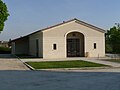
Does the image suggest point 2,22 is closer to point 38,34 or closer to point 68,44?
point 38,34

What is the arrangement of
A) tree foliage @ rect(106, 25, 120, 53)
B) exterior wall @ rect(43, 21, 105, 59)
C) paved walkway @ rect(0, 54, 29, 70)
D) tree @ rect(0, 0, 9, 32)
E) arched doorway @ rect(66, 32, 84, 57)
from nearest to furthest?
paved walkway @ rect(0, 54, 29, 70), exterior wall @ rect(43, 21, 105, 59), arched doorway @ rect(66, 32, 84, 57), tree @ rect(0, 0, 9, 32), tree foliage @ rect(106, 25, 120, 53)

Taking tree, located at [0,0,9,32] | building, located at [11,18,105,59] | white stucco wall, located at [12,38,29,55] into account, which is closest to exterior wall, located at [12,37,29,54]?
white stucco wall, located at [12,38,29,55]

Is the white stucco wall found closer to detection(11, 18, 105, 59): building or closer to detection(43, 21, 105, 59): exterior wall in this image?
detection(11, 18, 105, 59): building

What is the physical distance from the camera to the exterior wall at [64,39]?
36.2 meters

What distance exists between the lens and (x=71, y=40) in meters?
38.6

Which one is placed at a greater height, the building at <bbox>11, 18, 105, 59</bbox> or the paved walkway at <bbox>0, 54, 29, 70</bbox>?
the building at <bbox>11, 18, 105, 59</bbox>

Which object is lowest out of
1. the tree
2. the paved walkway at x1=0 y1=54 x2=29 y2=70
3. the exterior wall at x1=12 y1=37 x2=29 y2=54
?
the paved walkway at x1=0 y1=54 x2=29 y2=70

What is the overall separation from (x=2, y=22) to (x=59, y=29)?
1335 cm

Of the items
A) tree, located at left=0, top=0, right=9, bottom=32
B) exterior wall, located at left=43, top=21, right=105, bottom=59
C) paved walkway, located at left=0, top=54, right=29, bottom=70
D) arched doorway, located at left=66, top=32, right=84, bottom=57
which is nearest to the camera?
paved walkway, located at left=0, top=54, right=29, bottom=70

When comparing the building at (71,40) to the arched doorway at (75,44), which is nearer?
the building at (71,40)

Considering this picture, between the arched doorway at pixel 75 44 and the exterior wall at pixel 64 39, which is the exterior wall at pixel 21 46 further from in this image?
the exterior wall at pixel 64 39

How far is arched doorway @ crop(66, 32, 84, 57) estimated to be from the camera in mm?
38312

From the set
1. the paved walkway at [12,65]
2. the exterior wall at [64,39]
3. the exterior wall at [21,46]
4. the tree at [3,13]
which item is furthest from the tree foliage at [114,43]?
the paved walkway at [12,65]

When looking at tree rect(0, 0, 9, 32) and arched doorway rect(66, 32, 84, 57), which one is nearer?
arched doorway rect(66, 32, 84, 57)
